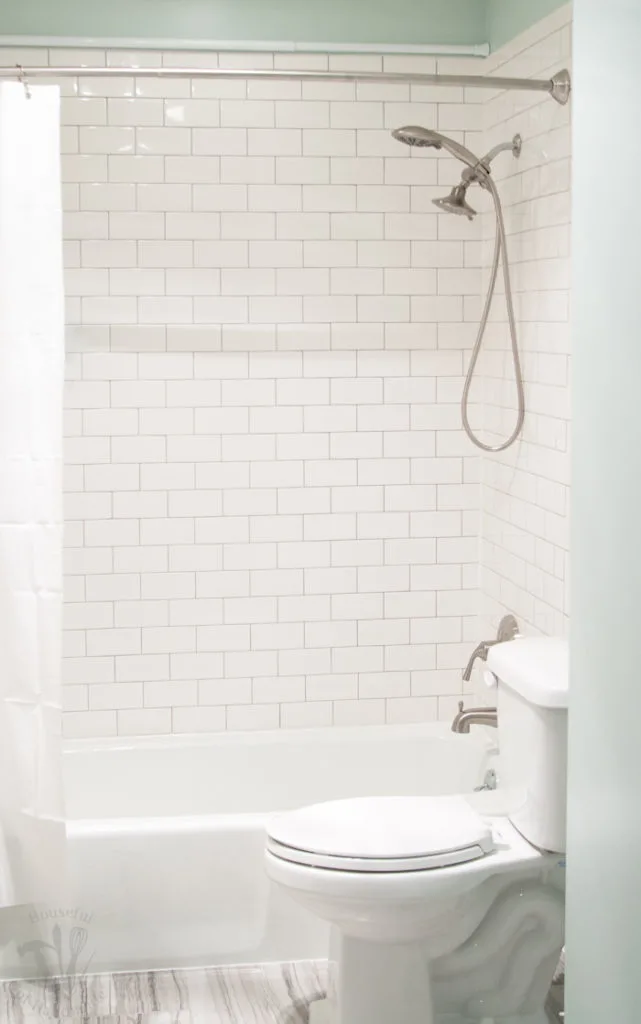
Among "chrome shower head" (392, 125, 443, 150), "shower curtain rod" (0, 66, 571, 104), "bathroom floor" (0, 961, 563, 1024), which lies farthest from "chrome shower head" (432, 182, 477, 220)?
"bathroom floor" (0, 961, 563, 1024)

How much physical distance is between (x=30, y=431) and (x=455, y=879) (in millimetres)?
1336

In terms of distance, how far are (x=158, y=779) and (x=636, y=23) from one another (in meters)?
2.71

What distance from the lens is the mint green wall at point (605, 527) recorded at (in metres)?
1.48

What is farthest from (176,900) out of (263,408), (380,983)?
(263,408)

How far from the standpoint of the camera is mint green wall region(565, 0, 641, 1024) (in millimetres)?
1478

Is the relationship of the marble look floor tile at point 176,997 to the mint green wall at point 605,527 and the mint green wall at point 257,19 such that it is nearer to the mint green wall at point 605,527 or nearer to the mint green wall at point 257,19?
the mint green wall at point 605,527

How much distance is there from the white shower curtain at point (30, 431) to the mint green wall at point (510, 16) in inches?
51.9

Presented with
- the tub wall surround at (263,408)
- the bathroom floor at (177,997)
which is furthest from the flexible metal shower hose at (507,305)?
the bathroom floor at (177,997)

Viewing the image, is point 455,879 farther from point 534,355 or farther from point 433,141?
point 433,141

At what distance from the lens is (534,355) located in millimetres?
3223

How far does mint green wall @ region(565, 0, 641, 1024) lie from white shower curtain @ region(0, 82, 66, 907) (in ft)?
4.40

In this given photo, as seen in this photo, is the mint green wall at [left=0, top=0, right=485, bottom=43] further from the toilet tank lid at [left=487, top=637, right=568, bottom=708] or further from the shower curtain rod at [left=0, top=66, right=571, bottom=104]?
the toilet tank lid at [left=487, top=637, right=568, bottom=708]

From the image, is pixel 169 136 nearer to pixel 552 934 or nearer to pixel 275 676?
pixel 275 676

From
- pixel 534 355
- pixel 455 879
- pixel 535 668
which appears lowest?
pixel 455 879
